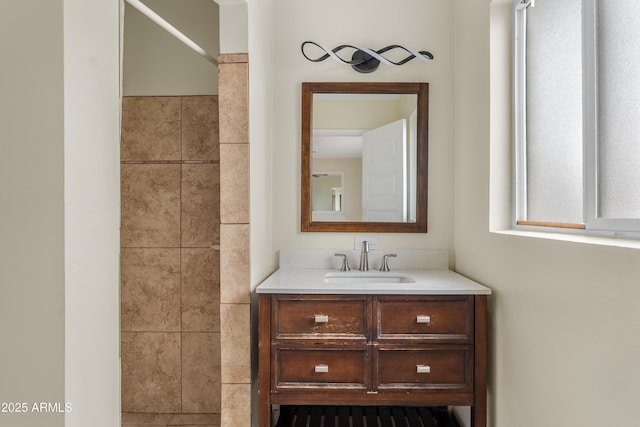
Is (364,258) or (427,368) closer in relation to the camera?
(427,368)

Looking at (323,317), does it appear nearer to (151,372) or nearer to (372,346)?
(372,346)

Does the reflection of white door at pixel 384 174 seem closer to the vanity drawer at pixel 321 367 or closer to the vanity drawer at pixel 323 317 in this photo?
the vanity drawer at pixel 323 317

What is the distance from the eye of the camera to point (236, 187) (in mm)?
1593

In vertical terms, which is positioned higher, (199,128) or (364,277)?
(199,128)

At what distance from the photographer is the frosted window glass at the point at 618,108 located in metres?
1.00

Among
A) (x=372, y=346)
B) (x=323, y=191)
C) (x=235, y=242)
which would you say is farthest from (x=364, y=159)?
(x=372, y=346)

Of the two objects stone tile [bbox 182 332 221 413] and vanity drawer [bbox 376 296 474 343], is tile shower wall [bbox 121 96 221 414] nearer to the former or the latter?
stone tile [bbox 182 332 221 413]

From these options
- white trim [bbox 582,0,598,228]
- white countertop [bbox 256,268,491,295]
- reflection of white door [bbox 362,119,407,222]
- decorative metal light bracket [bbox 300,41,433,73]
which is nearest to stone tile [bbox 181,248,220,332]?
white countertop [bbox 256,268,491,295]

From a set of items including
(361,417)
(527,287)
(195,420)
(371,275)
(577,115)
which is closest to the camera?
(577,115)

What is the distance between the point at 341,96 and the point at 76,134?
1758 mm

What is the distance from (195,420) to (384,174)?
179 cm

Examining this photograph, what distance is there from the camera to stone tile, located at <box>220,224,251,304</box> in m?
1.59

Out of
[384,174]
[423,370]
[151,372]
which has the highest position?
[384,174]
